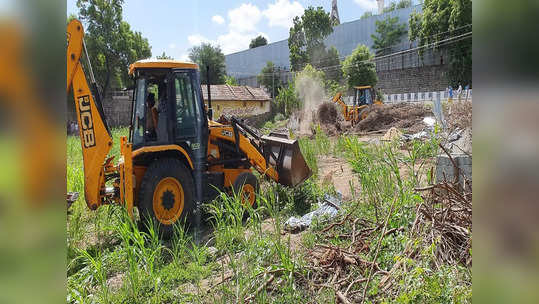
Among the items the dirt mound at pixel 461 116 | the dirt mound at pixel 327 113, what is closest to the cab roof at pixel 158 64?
the dirt mound at pixel 461 116

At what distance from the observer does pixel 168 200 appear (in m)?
4.94

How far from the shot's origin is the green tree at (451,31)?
Result: 2038cm

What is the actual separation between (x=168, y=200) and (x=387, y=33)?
35390mm

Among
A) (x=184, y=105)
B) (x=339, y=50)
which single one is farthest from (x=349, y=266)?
(x=339, y=50)

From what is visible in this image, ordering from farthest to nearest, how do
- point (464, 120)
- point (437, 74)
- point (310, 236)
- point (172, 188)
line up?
point (437, 74) < point (464, 120) < point (172, 188) < point (310, 236)

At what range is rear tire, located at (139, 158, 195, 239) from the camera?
15.3ft

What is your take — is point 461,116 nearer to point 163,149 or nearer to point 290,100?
point 163,149

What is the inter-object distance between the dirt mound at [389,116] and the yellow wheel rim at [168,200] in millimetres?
11720

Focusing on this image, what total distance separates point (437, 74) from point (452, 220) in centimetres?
2513

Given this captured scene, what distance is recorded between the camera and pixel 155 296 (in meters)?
2.96

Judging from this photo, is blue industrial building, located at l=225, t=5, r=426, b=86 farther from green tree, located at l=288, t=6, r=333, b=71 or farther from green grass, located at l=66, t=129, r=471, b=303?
green grass, located at l=66, t=129, r=471, b=303

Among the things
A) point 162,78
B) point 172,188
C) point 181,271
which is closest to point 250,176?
point 172,188
